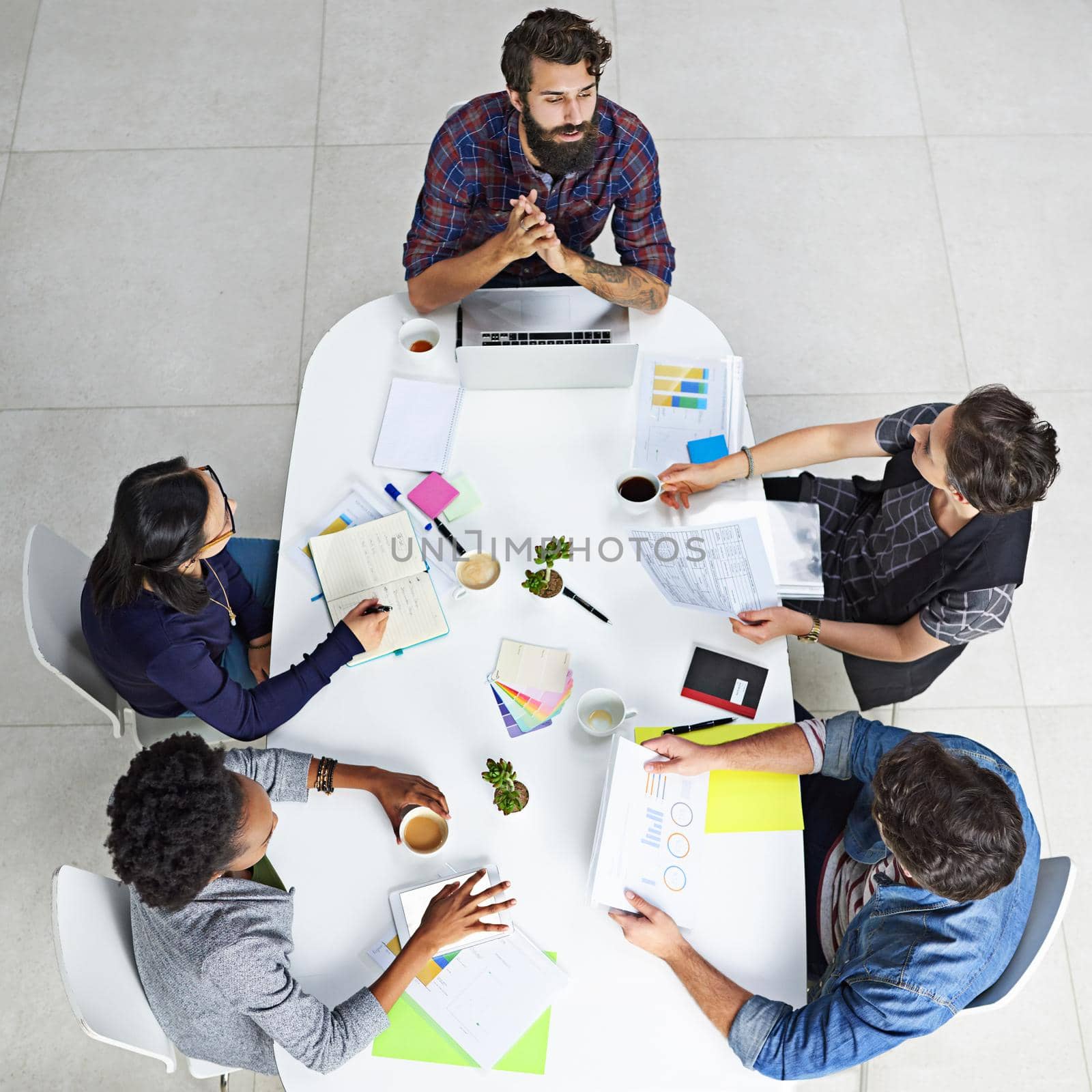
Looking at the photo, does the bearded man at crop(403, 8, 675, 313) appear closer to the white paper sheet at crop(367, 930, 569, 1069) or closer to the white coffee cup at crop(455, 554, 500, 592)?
the white coffee cup at crop(455, 554, 500, 592)

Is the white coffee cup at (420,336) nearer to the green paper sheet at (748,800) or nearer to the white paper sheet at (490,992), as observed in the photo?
the green paper sheet at (748,800)

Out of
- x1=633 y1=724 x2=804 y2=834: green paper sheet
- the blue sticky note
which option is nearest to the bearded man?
the blue sticky note

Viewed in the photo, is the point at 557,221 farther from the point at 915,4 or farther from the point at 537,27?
the point at 915,4

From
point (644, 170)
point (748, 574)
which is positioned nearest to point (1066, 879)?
point (748, 574)

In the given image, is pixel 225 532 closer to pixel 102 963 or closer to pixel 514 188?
pixel 102 963

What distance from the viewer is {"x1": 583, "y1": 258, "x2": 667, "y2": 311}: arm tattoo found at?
7.06 feet

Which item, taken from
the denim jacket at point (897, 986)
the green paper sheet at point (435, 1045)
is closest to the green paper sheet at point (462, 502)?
the green paper sheet at point (435, 1045)

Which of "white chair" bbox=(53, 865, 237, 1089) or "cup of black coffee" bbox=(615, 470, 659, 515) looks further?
"cup of black coffee" bbox=(615, 470, 659, 515)

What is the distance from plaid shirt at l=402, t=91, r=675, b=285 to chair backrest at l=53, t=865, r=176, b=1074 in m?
1.54

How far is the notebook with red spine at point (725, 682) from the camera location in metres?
1.76

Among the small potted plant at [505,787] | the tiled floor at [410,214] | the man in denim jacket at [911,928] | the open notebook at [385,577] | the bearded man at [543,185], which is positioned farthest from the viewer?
the tiled floor at [410,214]

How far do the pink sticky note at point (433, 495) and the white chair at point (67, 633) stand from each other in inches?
27.6

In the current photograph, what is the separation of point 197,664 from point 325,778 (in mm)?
339

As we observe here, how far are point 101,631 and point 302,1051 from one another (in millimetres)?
866
